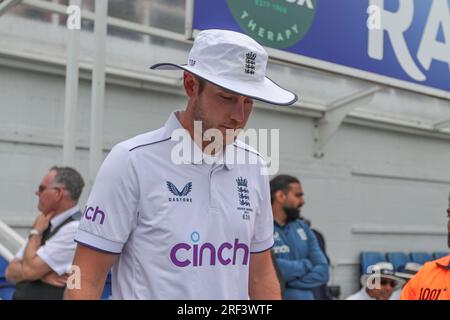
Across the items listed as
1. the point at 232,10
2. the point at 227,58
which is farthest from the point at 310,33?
the point at 227,58

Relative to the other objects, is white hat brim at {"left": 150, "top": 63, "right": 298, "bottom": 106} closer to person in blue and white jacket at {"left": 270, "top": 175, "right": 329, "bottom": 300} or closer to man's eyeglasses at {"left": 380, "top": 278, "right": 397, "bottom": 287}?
person in blue and white jacket at {"left": 270, "top": 175, "right": 329, "bottom": 300}

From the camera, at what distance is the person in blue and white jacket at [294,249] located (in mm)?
3990

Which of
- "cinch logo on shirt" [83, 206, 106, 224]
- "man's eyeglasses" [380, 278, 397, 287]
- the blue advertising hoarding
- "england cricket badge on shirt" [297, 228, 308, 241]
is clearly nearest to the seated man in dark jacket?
the blue advertising hoarding

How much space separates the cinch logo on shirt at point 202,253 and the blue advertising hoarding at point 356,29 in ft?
8.43

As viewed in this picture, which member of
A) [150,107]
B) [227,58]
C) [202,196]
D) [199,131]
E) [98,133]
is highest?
[150,107]

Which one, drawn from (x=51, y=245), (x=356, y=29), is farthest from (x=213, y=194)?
(x=356, y=29)

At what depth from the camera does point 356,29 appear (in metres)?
4.86

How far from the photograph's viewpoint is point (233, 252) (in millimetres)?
1540

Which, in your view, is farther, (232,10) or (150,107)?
(150,107)

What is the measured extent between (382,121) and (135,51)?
375 cm

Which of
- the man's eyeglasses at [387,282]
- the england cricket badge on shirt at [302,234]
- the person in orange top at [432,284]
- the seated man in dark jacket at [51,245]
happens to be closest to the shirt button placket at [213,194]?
the person in orange top at [432,284]

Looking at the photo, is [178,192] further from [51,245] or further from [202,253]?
[51,245]

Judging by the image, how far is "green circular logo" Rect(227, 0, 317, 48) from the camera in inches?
163
